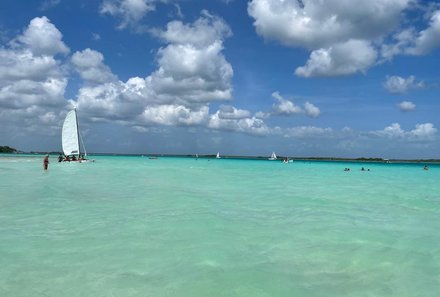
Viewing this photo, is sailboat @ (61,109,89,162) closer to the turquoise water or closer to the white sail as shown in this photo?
the white sail

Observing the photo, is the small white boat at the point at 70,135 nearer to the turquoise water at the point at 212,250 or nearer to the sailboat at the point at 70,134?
the sailboat at the point at 70,134

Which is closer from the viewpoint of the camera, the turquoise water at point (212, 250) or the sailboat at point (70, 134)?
the turquoise water at point (212, 250)

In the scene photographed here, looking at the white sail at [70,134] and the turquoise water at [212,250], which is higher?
the white sail at [70,134]

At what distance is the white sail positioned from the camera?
Result: 62.8 metres

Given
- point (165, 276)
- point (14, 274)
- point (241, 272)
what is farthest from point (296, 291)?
point (14, 274)

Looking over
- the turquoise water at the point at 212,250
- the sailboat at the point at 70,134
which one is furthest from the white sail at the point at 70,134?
the turquoise water at the point at 212,250

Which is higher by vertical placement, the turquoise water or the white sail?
the white sail

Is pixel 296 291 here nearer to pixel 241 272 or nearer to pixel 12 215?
pixel 241 272

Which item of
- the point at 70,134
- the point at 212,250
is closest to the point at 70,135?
the point at 70,134

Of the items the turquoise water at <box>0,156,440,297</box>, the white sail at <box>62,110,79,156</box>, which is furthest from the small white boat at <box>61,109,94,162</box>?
the turquoise water at <box>0,156,440,297</box>

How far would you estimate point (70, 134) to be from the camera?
6322cm

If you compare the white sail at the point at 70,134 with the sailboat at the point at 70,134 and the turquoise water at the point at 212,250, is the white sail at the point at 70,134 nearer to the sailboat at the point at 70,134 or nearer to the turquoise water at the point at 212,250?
the sailboat at the point at 70,134

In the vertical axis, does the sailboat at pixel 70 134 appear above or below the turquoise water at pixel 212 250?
above

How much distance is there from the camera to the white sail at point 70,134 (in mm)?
62812
